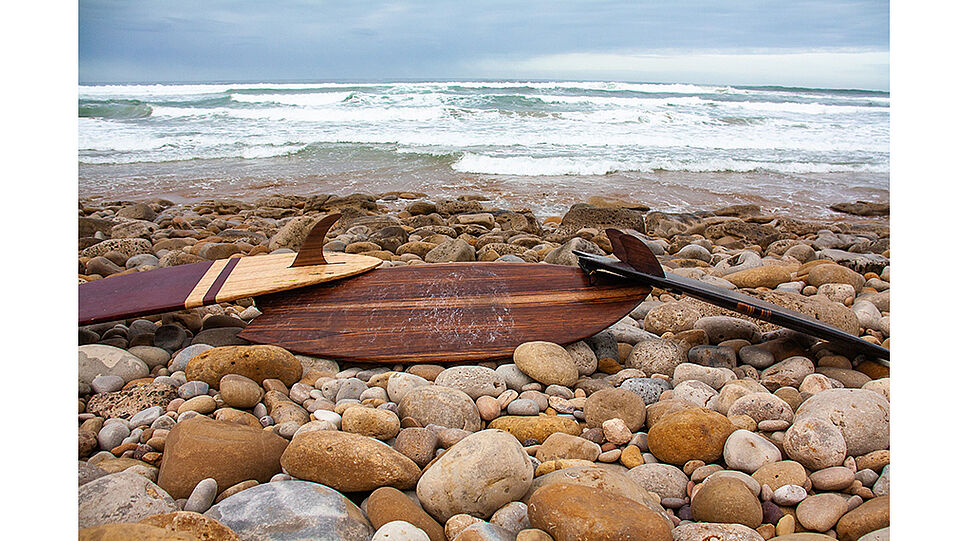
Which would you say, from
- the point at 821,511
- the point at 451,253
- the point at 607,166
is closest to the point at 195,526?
the point at 821,511

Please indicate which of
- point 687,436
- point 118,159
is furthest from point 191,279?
point 118,159

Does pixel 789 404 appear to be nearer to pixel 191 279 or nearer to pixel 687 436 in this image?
pixel 687 436

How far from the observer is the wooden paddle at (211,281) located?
82.9 inches

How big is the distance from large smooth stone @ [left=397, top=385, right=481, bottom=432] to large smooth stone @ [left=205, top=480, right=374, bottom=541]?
444 millimetres

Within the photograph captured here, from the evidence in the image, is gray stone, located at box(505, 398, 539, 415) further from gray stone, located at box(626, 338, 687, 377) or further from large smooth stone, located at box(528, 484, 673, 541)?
large smooth stone, located at box(528, 484, 673, 541)

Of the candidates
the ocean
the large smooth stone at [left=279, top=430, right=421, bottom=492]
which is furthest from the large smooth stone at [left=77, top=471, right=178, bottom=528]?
the ocean

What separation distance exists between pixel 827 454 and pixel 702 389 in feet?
1.50

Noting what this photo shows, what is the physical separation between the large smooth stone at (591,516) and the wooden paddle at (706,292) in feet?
3.21

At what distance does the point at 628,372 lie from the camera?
6.93 ft

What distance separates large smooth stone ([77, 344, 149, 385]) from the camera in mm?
1975

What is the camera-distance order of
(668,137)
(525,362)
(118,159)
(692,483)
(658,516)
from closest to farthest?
(658,516) → (692,483) → (525,362) → (118,159) → (668,137)

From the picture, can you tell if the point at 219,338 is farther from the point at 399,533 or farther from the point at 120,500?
the point at 399,533

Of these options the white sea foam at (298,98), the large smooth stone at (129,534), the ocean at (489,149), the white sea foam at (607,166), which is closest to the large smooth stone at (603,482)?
the large smooth stone at (129,534)

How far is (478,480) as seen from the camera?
4.20 ft
